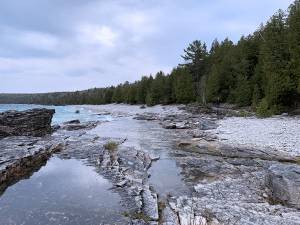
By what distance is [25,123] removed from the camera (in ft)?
113

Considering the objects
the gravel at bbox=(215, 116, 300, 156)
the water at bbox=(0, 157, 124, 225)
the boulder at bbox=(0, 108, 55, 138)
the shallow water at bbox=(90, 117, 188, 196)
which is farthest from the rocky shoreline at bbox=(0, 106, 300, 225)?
the boulder at bbox=(0, 108, 55, 138)

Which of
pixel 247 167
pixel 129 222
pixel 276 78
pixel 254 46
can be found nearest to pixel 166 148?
pixel 247 167

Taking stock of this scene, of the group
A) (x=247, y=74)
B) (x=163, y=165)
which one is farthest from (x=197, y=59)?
(x=163, y=165)

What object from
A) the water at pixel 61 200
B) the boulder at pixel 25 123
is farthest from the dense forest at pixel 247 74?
the water at pixel 61 200

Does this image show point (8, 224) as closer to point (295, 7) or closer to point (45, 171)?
point (45, 171)

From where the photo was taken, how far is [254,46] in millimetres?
60906

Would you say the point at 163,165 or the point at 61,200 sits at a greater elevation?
the point at 163,165

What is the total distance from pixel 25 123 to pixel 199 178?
78.0ft

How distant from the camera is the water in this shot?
11242 mm

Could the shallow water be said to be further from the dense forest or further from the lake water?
the dense forest

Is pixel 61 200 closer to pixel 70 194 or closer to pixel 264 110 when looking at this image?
pixel 70 194

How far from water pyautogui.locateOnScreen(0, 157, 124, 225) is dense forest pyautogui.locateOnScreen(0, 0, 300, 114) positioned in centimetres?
3032

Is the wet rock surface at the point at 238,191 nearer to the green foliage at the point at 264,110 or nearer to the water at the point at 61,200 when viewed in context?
the water at the point at 61,200

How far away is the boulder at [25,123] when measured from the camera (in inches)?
1261
